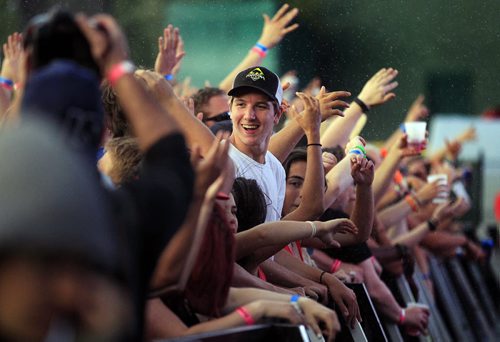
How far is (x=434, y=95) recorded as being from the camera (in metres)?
17.4

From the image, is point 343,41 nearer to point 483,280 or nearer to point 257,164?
point 257,164

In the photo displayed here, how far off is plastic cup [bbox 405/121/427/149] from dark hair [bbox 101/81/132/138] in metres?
3.21

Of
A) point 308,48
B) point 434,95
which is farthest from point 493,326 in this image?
point 308,48

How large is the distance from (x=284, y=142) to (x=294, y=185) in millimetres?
270

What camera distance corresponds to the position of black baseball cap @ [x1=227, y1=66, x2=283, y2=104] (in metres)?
5.81

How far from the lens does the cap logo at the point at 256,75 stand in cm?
582

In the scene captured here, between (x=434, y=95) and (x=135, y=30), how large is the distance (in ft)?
33.9

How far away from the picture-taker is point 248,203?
4812 mm

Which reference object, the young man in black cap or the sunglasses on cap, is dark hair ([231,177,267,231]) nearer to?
the young man in black cap

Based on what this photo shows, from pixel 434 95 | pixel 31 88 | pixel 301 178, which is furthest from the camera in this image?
pixel 434 95

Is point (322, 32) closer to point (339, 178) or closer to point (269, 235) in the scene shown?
point (339, 178)

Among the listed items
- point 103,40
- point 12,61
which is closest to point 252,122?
point 12,61

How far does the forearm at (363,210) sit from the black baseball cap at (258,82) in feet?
2.25

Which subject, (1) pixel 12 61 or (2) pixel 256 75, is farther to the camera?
(1) pixel 12 61
